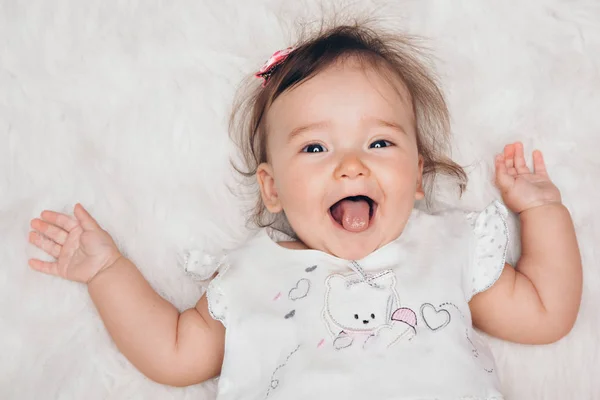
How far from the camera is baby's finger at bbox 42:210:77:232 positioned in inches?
62.9

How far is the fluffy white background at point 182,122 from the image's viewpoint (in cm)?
155

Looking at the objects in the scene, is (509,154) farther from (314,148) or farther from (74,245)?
(74,245)

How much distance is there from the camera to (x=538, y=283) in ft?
5.08

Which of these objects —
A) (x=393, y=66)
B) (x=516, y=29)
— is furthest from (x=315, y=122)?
(x=516, y=29)

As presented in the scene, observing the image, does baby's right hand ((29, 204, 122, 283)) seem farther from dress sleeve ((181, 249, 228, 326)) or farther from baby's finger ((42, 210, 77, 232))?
dress sleeve ((181, 249, 228, 326))

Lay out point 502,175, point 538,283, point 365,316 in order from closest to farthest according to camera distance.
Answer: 1. point 365,316
2. point 538,283
3. point 502,175

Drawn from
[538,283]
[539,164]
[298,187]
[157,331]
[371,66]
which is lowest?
[538,283]

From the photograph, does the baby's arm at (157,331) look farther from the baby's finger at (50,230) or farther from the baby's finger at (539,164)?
the baby's finger at (539,164)

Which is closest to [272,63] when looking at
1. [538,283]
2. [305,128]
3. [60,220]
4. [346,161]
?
[305,128]

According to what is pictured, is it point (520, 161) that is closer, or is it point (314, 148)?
point (314, 148)

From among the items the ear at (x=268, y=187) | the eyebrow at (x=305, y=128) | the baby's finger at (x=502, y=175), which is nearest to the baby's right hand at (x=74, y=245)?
the ear at (x=268, y=187)

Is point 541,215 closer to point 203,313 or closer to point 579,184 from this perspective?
point 579,184

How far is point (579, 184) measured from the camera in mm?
1675

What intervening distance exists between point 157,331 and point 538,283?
2.47 ft
